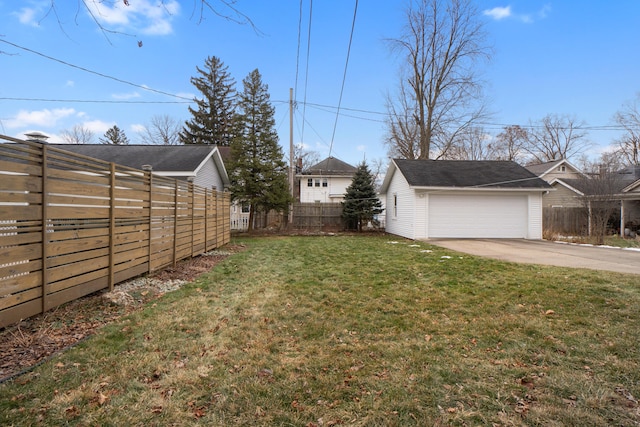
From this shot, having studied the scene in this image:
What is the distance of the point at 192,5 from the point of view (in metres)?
2.40

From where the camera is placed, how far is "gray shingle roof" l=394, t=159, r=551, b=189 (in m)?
13.3

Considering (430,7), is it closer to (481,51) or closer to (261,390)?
(481,51)

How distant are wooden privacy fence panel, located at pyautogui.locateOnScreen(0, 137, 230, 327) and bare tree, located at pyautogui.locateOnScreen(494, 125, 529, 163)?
115ft

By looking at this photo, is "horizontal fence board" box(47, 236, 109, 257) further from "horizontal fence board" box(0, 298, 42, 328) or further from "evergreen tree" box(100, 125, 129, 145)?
A: "evergreen tree" box(100, 125, 129, 145)

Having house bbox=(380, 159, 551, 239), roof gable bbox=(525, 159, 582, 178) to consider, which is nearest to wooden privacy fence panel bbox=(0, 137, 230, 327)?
house bbox=(380, 159, 551, 239)

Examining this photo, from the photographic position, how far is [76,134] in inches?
1287

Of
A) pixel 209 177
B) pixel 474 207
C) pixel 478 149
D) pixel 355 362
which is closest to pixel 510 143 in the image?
pixel 478 149

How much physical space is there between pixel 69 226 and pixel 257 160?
39.4ft

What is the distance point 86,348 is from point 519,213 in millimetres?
15486

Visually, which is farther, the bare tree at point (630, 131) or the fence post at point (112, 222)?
the bare tree at point (630, 131)

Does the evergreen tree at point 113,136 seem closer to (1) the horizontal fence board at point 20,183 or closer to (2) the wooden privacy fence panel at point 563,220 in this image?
(1) the horizontal fence board at point 20,183

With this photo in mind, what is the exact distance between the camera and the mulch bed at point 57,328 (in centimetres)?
252

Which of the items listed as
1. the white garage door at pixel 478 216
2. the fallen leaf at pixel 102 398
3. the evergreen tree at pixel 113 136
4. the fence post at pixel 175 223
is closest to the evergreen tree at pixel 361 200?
the white garage door at pixel 478 216

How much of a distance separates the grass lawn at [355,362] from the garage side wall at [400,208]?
891 centimetres
